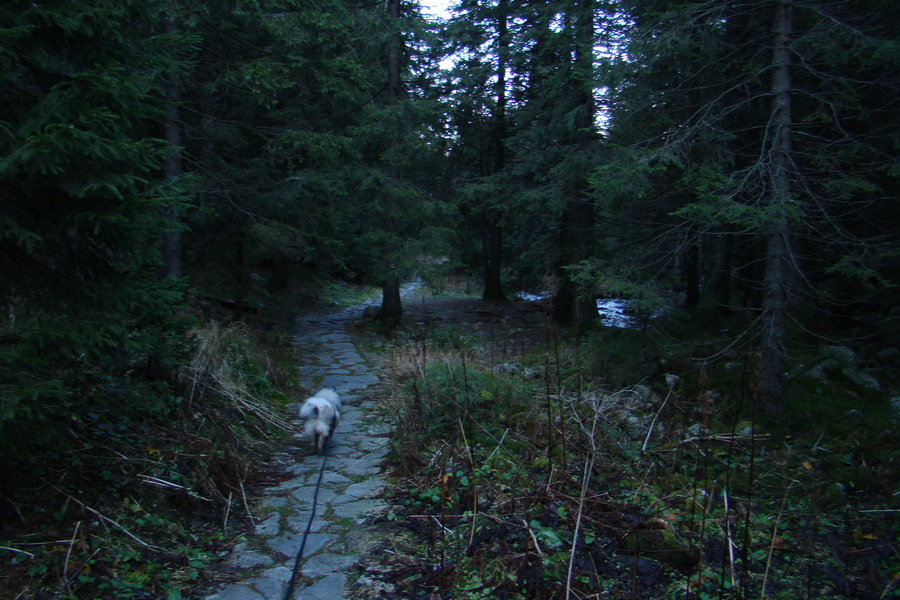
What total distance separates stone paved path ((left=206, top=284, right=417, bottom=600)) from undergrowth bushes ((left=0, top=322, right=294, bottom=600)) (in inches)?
10.1

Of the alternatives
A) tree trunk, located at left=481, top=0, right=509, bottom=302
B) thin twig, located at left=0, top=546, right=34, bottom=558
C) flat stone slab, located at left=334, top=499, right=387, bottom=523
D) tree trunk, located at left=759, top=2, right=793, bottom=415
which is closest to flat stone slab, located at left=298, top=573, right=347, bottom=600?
flat stone slab, located at left=334, top=499, right=387, bottom=523

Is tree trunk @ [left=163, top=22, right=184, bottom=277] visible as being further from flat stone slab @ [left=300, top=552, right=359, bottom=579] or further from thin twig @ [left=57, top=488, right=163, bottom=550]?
flat stone slab @ [left=300, top=552, right=359, bottom=579]

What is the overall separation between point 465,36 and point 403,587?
14.9 meters

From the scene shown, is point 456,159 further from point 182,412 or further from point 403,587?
point 403,587

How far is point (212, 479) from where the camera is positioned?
4301 millimetres

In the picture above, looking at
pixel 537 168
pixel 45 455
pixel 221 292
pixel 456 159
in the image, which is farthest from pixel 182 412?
pixel 456 159

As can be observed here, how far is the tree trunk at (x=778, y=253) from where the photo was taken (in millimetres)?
5400

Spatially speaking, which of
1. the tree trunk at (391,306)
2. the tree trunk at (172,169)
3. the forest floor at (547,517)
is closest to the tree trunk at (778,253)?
the forest floor at (547,517)

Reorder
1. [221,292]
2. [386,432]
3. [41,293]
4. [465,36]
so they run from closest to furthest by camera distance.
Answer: [41,293] → [386,432] → [221,292] → [465,36]

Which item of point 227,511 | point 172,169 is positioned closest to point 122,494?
point 227,511

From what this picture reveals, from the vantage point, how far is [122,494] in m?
3.67

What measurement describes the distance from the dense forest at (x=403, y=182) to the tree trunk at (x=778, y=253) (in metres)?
0.03

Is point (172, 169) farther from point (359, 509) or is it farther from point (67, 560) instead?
point (67, 560)

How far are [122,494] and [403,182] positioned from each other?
9.64 m
